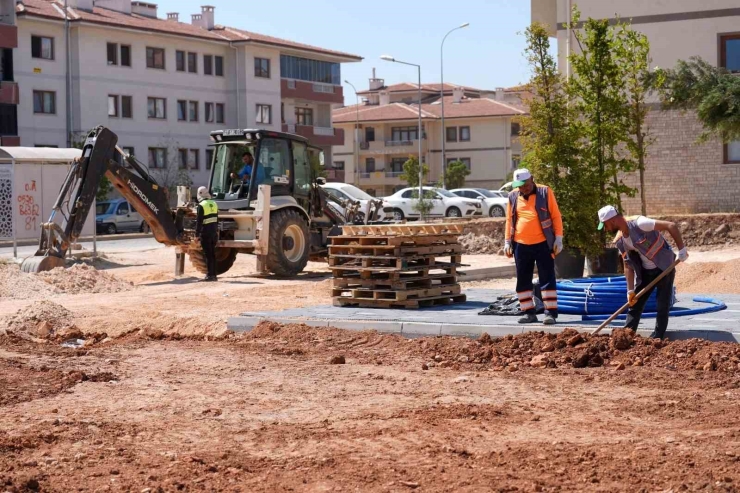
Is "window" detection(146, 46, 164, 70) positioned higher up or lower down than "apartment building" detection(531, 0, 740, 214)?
higher up

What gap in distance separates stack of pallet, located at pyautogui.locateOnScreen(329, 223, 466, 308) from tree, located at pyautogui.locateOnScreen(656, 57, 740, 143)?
12.6 metres

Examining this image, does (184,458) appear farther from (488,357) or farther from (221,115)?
(221,115)

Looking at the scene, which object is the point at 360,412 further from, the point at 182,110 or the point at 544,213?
the point at 182,110

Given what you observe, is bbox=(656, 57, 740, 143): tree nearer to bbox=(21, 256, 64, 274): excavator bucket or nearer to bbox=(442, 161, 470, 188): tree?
bbox=(21, 256, 64, 274): excavator bucket

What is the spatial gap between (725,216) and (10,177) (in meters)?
18.3

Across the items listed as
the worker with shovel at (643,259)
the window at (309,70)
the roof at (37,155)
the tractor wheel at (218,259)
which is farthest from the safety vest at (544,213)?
the window at (309,70)

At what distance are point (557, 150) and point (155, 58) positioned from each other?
4435 centimetres

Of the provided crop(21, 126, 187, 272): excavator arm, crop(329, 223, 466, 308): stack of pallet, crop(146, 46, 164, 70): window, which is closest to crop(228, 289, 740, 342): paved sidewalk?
crop(329, 223, 466, 308): stack of pallet

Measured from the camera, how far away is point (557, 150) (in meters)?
19.1

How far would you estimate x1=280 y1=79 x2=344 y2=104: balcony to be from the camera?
67812mm

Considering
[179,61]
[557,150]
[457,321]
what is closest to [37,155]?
[557,150]

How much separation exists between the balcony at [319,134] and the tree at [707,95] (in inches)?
1654

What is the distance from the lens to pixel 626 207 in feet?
104

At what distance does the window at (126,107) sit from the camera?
5762 cm
